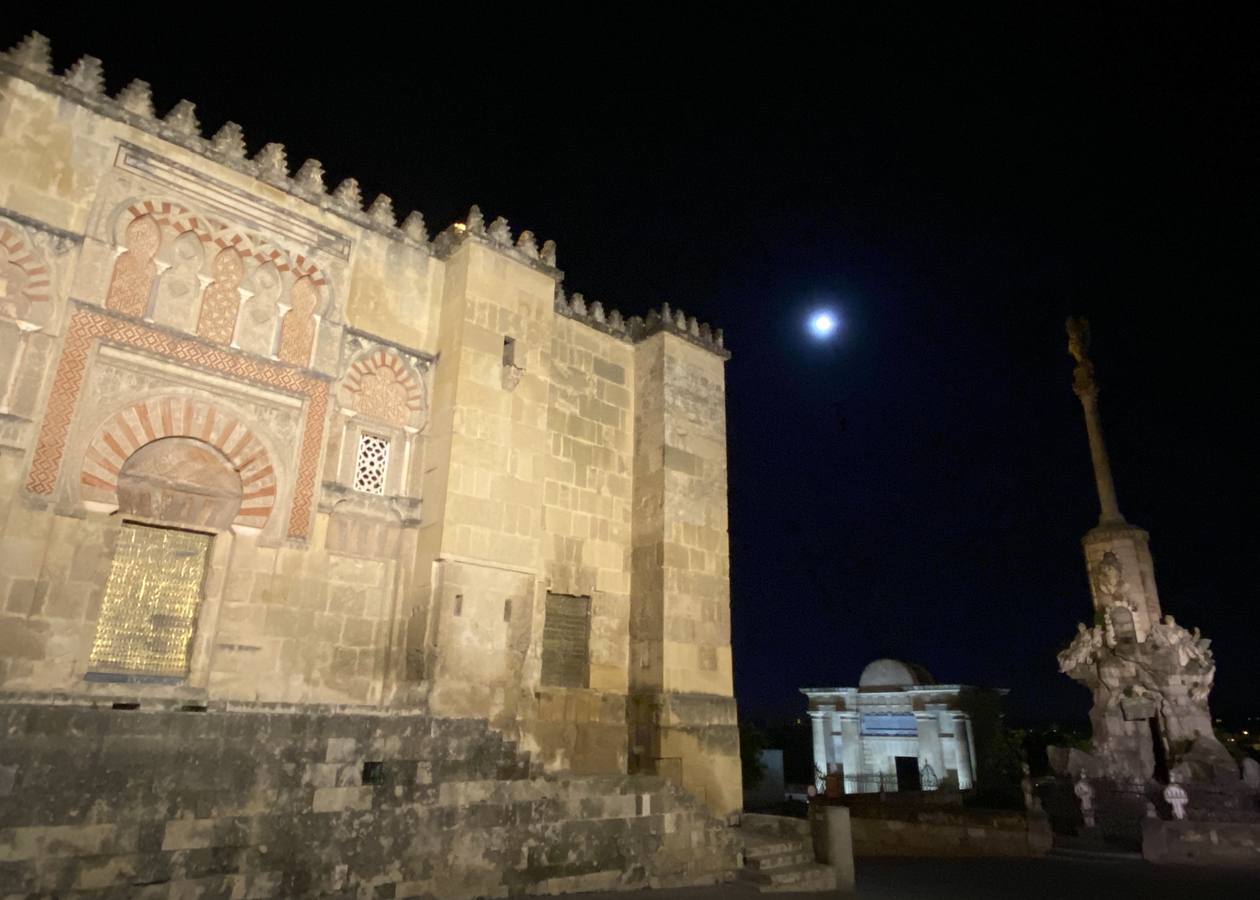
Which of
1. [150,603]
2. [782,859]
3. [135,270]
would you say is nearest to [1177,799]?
[782,859]

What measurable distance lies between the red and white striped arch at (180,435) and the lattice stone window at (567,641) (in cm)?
346

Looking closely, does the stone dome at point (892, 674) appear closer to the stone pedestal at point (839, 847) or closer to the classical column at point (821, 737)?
the classical column at point (821, 737)

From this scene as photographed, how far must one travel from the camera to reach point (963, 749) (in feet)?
69.3

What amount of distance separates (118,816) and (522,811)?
2.82m

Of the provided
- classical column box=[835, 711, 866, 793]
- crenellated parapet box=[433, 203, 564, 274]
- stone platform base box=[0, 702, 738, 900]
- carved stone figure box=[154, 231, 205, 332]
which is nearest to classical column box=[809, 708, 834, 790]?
classical column box=[835, 711, 866, 793]

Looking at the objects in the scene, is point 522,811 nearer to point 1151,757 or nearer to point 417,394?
point 417,394

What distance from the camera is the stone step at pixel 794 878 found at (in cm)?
718

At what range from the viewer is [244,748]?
16.7 feet

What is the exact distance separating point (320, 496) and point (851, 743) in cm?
2040

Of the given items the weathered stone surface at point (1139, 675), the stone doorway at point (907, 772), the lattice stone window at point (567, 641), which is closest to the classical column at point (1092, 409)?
the weathered stone surface at point (1139, 675)

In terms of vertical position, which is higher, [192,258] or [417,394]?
[192,258]

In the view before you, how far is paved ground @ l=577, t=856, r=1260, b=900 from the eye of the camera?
24.1 feet

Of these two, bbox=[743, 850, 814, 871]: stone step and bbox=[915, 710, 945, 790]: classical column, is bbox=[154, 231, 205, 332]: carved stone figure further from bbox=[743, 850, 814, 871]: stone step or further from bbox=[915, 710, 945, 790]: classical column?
bbox=[915, 710, 945, 790]: classical column

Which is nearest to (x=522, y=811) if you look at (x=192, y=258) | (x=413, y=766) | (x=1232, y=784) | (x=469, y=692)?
(x=413, y=766)
